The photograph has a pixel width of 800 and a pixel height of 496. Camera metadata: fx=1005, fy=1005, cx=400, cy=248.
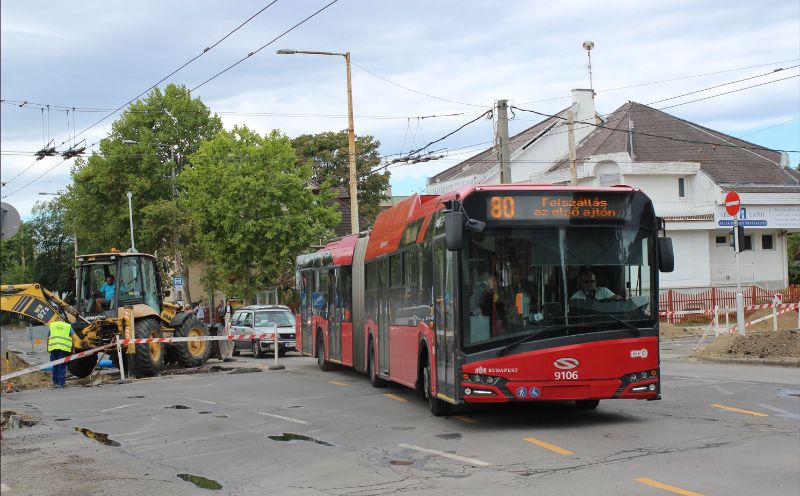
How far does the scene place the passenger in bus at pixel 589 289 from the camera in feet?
40.1

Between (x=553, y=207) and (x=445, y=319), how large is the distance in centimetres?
201

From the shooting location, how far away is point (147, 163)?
6681 centimetres

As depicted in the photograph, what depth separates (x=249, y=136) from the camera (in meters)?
50.3

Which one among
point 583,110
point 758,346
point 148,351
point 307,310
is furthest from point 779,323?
point 148,351

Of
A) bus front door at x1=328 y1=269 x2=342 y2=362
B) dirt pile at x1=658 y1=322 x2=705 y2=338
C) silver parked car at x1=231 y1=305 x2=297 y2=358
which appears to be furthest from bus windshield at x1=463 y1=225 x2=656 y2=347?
dirt pile at x1=658 y1=322 x2=705 y2=338

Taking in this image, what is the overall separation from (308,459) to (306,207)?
37482mm

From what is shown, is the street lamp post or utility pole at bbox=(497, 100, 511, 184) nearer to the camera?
utility pole at bbox=(497, 100, 511, 184)

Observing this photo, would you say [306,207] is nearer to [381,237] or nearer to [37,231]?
[381,237]

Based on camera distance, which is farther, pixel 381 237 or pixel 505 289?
pixel 381 237

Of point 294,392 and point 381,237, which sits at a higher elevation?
point 381,237

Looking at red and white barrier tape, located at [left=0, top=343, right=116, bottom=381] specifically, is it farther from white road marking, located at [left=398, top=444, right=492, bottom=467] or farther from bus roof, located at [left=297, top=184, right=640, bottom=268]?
white road marking, located at [left=398, top=444, right=492, bottom=467]

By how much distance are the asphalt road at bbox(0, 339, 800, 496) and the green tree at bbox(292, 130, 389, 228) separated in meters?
49.8

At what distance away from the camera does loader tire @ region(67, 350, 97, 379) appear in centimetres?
2444

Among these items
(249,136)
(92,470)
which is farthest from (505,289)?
(249,136)
